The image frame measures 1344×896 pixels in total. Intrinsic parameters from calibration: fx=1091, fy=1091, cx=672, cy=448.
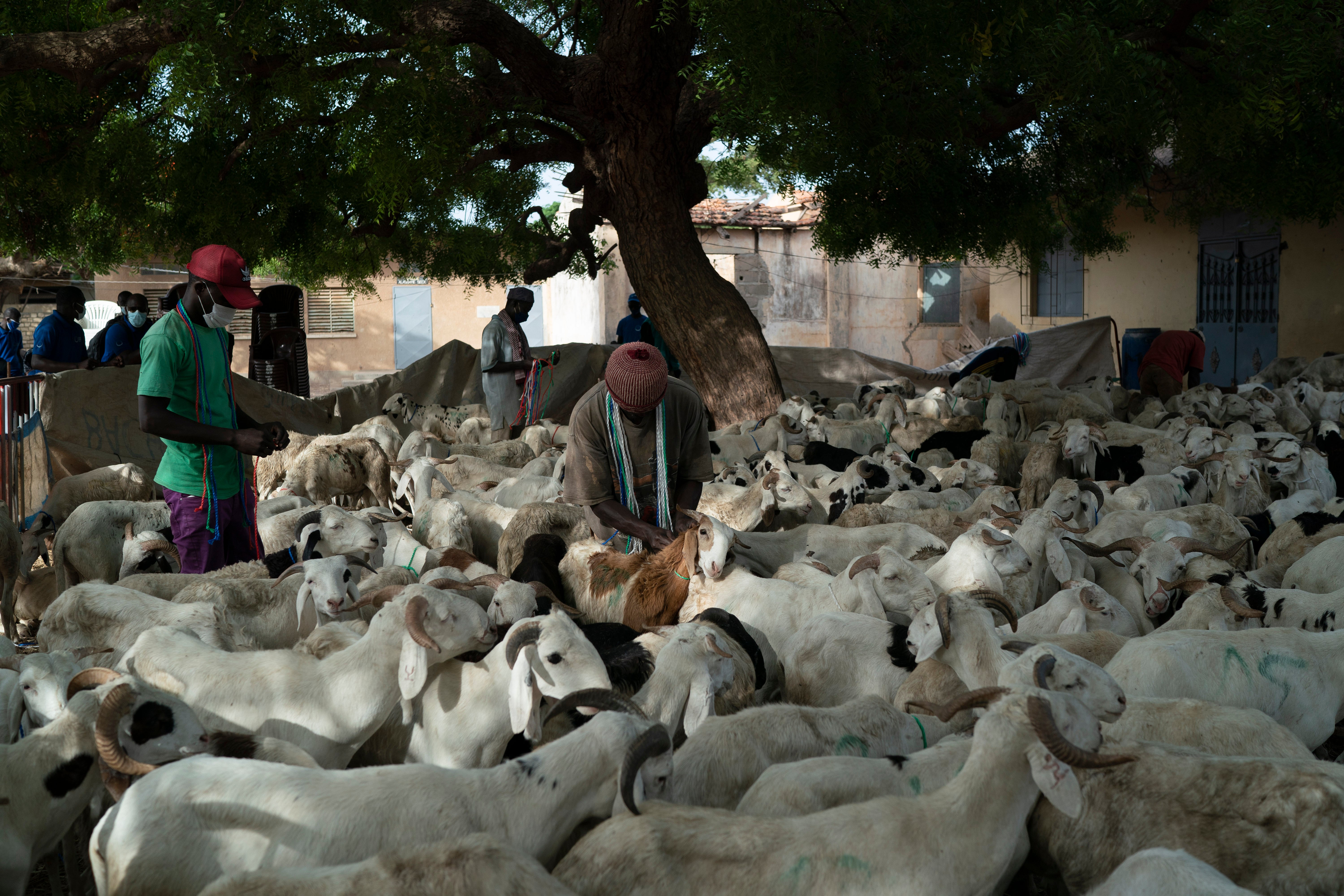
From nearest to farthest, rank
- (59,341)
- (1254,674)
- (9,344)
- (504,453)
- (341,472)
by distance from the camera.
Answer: (1254,674)
(341,472)
(504,453)
(59,341)
(9,344)

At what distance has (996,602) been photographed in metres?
4.10

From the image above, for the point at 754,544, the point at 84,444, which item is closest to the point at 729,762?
the point at 754,544

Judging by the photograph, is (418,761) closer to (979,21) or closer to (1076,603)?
(1076,603)

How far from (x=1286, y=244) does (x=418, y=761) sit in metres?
16.2

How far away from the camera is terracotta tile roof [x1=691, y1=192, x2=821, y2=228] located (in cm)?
2333

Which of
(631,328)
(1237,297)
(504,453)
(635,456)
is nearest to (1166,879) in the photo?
(635,456)

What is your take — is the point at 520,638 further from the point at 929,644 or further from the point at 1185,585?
the point at 1185,585

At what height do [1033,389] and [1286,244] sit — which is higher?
[1286,244]

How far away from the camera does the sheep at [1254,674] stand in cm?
358

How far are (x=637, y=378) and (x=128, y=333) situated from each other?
792 cm

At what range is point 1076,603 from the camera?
4535 mm

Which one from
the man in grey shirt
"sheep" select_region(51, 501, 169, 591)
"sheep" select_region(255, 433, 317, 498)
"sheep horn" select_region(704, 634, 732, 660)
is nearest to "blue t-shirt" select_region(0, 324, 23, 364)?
"sheep" select_region(255, 433, 317, 498)

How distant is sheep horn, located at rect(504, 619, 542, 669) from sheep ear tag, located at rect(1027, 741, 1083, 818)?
1518 millimetres

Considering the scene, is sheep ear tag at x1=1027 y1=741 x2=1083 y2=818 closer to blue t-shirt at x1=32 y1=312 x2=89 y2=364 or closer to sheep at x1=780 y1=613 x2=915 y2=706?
sheep at x1=780 y1=613 x2=915 y2=706
